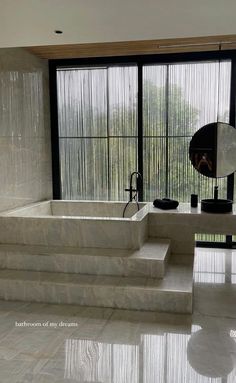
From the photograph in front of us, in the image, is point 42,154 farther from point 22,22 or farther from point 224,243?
point 224,243

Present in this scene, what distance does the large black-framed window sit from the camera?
15.5 feet

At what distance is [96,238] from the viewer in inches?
147

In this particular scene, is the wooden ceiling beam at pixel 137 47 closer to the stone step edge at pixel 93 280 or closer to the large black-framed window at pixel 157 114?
the large black-framed window at pixel 157 114

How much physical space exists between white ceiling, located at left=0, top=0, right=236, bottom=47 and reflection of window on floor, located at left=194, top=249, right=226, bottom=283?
2528 mm

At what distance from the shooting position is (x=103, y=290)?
3.13m

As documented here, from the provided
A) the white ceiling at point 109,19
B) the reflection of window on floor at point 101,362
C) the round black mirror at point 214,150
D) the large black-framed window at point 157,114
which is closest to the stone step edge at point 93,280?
the reflection of window on floor at point 101,362

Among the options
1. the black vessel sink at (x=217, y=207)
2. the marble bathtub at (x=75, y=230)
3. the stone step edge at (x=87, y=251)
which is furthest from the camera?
the black vessel sink at (x=217, y=207)

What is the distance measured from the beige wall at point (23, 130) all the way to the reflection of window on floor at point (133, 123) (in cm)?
30

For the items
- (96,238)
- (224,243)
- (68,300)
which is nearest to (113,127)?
(96,238)

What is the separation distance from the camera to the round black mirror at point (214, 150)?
15.0 feet

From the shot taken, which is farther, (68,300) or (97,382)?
(68,300)

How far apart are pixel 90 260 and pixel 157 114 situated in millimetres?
2486

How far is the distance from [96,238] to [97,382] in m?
1.74

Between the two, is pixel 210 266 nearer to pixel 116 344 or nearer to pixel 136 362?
pixel 116 344
